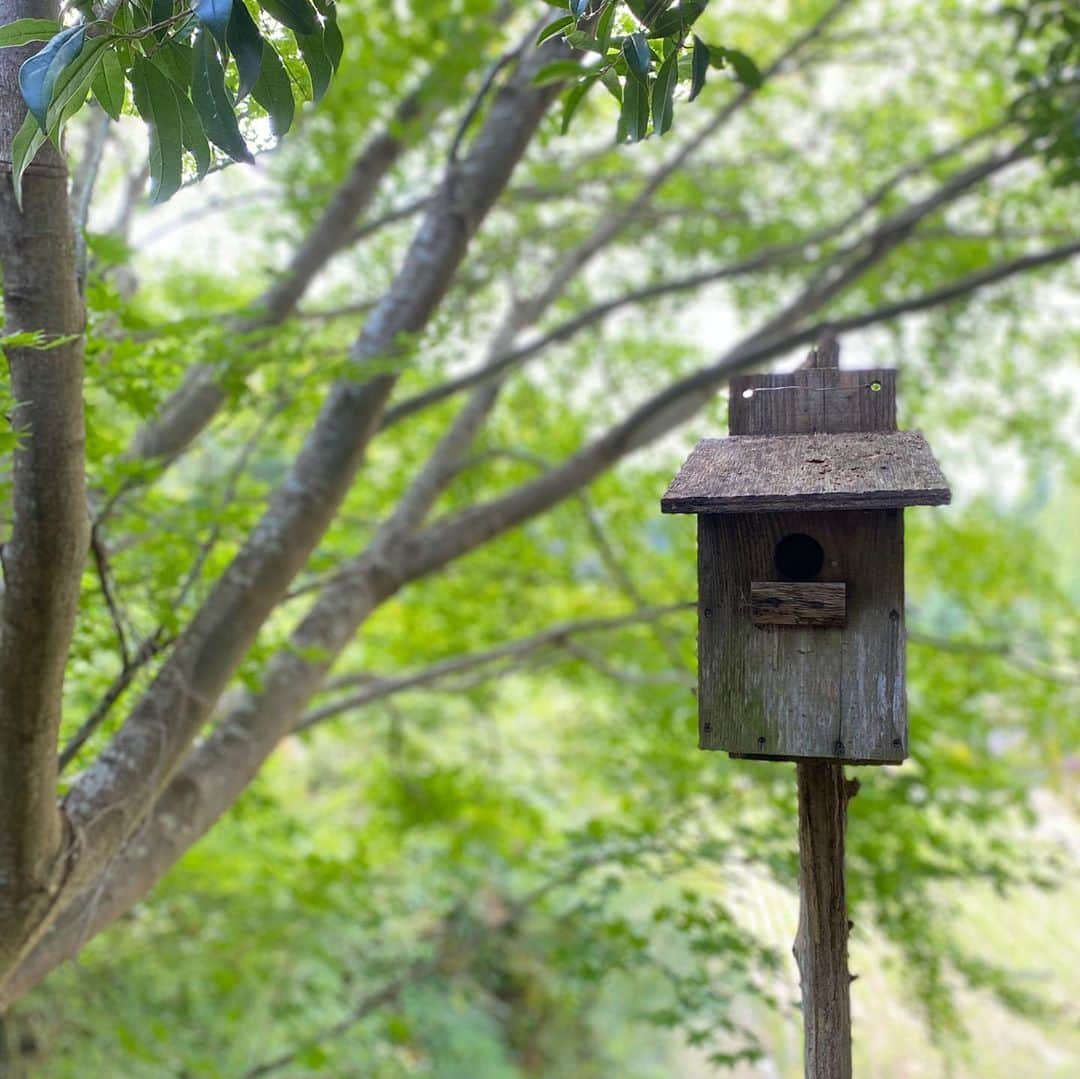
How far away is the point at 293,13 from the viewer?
107cm

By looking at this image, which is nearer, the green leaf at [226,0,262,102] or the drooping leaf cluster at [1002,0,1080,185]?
the green leaf at [226,0,262,102]

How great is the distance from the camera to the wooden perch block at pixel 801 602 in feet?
4.84

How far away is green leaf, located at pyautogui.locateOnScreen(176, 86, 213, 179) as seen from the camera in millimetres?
1121

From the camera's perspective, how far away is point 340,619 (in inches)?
112

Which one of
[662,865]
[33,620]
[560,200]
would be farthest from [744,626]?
[560,200]

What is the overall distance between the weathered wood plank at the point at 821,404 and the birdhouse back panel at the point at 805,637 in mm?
169

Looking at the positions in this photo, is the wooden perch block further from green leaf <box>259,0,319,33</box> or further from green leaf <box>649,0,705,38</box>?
green leaf <box>259,0,319,33</box>

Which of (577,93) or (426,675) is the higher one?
(577,93)

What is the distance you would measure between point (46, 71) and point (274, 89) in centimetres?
24

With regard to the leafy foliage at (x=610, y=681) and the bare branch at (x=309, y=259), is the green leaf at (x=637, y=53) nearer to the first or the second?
the leafy foliage at (x=610, y=681)

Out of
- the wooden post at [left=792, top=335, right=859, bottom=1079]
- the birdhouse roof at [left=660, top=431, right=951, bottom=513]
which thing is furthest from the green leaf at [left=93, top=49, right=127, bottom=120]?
the wooden post at [left=792, top=335, right=859, bottom=1079]

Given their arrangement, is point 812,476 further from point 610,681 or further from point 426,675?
point 610,681

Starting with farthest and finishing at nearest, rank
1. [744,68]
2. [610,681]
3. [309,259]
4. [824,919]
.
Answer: [610,681] → [309,259] → [744,68] → [824,919]

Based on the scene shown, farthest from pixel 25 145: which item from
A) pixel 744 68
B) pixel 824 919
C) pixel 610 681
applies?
pixel 610 681
